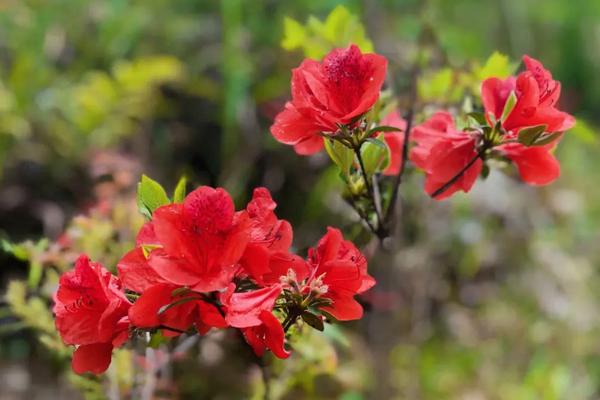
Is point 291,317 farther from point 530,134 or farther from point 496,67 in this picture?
point 496,67

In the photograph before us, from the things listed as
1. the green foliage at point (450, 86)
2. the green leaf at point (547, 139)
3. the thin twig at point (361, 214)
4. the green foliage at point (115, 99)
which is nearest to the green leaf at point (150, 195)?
the thin twig at point (361, 214)

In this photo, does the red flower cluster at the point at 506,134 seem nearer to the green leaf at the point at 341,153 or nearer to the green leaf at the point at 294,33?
the green leaf at the point at 341,153

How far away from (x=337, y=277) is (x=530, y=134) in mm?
212

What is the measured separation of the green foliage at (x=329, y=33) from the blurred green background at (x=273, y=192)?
517 millimetres

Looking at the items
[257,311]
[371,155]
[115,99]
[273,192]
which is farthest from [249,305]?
[273,192]

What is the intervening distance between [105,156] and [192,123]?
57cm

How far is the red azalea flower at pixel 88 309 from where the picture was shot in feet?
2.03

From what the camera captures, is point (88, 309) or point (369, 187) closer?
point (88, 309)

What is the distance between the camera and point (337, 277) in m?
0.64

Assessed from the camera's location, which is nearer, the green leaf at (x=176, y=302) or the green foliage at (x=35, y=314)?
the green leaf at (x=176, y=302)

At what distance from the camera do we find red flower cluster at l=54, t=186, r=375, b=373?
59 cm

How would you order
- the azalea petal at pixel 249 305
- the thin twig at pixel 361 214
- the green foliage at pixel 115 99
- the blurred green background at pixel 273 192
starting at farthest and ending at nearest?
the green foliage at pixel 115 99
the blurred green background at pixel 273 192
the thin twig at pixel 361 214
the azalea petal at pixel 249 305

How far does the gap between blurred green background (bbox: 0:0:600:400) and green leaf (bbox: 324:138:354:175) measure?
2.31 feet

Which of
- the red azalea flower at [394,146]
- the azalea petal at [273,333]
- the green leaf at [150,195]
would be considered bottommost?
the red azalea flower at [394,146]
